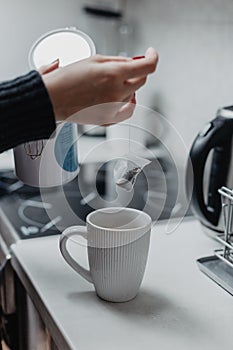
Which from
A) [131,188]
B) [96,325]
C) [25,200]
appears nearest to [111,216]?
[131,188]

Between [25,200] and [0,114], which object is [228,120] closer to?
[0,114]

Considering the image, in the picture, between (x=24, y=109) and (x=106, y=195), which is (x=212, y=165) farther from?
(x=24, y=109)

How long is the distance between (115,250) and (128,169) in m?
0.12

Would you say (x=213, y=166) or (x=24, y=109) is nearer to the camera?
(x=24, y=109)

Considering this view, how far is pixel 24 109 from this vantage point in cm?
50

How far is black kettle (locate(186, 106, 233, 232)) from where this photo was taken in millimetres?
823

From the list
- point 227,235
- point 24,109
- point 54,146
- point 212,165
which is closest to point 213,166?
point 212,165

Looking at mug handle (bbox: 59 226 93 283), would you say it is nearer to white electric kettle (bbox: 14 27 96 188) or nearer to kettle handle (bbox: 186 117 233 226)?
white electric kettle (bbox: 14 27 96 188)

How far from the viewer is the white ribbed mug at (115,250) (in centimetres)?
62

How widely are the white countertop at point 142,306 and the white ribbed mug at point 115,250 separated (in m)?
0.02

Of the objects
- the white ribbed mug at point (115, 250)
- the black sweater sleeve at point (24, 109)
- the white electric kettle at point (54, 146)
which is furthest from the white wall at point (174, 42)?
the black sweater sleeve at point (24, 109)

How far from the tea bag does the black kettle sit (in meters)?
0.18

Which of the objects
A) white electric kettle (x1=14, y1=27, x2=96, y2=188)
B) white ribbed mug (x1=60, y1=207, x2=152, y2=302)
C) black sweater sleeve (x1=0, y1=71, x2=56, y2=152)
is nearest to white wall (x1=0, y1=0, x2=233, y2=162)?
white electric kettle (x1=14, y1=27, x2=96, y2=188)

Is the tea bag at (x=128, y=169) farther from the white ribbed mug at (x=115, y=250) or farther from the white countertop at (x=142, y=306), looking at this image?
the white countertop at (x=142, y=306)
